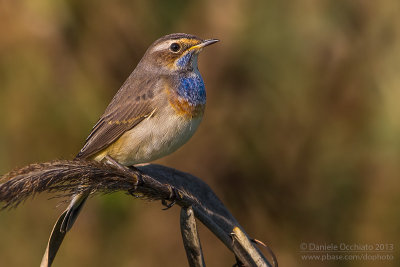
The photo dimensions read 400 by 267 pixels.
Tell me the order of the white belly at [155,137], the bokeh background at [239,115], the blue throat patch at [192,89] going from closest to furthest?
the white belly at [155,137] → the blue throat patch at [192,89] → the bokeh background at [239,115]

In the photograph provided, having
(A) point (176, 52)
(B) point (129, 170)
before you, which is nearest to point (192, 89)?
(A) point (176, 52)

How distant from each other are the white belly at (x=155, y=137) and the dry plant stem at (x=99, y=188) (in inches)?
32.4

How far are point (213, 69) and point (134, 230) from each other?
61.7 inches

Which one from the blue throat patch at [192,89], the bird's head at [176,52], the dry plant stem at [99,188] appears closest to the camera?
the dry plant stem at [99,188]

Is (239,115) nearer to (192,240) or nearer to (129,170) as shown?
(129,170)

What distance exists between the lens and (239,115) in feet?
17.8

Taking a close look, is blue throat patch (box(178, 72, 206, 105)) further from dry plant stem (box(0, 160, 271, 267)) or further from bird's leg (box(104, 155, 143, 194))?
dry plant stem (box(0, 160, 271, 267))

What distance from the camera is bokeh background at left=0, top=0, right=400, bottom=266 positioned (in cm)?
509

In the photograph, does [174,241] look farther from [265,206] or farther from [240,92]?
[240,92]

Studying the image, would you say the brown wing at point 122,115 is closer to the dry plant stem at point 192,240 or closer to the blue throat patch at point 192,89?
the blue throat patch at point 192,89

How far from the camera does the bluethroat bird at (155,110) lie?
4.31m

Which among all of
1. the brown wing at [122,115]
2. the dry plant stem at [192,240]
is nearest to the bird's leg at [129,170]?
the brown wing at [122,115]

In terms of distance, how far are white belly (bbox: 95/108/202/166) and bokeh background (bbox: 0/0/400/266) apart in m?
0.80

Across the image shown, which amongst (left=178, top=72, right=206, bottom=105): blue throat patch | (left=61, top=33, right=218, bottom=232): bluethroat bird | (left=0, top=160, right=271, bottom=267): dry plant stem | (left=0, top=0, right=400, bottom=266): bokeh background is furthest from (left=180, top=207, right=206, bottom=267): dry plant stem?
(left=0, top=0, right=400, bottom=266): bokeh background
